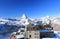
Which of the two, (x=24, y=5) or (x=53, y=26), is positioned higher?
(x=24, y=5)

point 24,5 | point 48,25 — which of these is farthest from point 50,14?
point 24,5

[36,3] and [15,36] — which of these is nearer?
[15,36]

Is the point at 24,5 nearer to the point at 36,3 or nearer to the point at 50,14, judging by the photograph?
the point at 36,3

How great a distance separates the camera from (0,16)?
3.15 metres

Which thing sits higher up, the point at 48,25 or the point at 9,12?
the point at 9,12

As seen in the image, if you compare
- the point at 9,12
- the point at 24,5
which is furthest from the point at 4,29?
the point at 24,5

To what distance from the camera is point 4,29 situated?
3105mm

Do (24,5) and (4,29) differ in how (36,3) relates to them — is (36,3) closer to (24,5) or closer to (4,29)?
(24,5)

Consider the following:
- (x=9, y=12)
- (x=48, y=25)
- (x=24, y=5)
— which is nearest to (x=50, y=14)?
(x=48, y=25)

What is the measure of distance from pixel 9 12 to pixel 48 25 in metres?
0.72

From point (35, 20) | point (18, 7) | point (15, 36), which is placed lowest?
point (15, 36)

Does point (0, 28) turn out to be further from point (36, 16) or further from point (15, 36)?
point (36, 16)

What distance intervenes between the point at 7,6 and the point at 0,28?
0.41 meters

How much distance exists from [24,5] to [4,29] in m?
0.55
